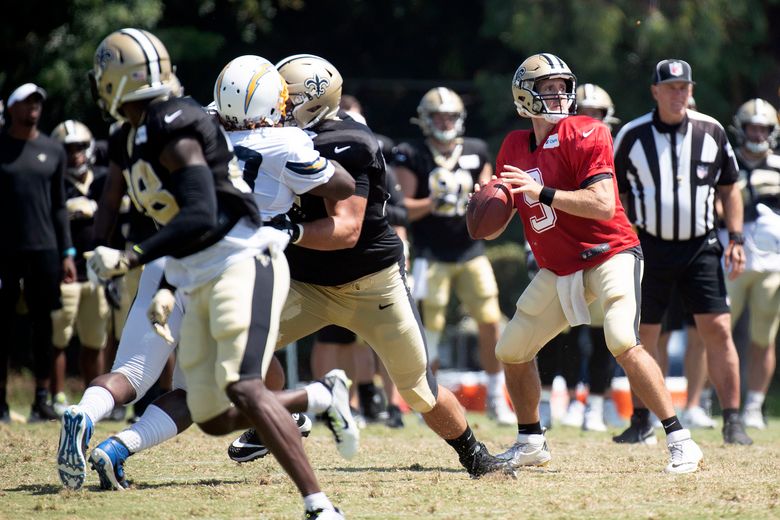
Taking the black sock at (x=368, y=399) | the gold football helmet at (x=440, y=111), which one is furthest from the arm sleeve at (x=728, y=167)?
the black sock at (x=368, y=399)

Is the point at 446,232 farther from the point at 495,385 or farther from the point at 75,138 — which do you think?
the point at 75,138

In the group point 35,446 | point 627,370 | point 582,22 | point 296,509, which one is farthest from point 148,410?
point 582,22

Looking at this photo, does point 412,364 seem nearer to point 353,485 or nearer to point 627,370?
point 353,485

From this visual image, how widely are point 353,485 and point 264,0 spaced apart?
949cm

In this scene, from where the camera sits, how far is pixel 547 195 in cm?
571

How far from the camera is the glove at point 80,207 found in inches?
376

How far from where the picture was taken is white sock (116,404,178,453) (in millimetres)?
5309

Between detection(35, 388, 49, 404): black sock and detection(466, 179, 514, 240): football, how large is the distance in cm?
420

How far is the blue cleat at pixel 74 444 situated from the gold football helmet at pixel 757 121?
5.84 m

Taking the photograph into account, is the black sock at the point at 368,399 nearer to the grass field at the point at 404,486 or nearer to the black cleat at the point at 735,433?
the grass field at the point at 404,486

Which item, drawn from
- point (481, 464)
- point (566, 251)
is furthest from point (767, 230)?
point (481, 464)

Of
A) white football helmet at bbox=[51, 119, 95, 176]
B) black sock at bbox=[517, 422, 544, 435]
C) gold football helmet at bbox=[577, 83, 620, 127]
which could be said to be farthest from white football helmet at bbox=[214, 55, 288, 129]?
Answer: white football helmet at bbox=[51, 119, 95, 176]

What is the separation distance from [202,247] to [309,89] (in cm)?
127

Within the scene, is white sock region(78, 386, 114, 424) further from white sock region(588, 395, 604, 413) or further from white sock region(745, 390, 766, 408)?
white sock region(745, 390, 766, 408)
